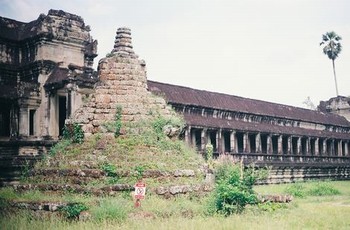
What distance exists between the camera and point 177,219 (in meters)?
9.19

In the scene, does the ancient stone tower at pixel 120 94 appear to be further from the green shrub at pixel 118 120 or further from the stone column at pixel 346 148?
the stone column at pixel 346 148

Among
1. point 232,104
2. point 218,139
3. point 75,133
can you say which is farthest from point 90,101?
point 232,104

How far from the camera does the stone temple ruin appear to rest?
43.1ft

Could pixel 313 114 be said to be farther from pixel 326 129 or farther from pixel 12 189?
pixel 12 189

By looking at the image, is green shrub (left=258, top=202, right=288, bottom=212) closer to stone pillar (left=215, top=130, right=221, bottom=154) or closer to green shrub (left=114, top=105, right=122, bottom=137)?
green shrub (left=114, top=105, right=122, bottom=137)

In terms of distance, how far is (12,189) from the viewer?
12.0m

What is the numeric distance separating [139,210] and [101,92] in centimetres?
476

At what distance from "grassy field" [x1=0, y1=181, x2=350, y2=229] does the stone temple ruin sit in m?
3.63

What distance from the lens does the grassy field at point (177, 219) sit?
27.9ft

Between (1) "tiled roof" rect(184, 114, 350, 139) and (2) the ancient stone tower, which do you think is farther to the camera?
(1) "tiled roof" rect(184, 114, 350, 139)

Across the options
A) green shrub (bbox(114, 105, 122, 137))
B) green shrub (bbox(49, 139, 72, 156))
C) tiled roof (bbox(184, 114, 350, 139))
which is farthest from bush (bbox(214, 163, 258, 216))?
tiled roof (bbox(184, 114, 350, 139))

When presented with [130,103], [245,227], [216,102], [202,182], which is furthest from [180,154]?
[216,102]

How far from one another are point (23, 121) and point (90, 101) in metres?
11.9

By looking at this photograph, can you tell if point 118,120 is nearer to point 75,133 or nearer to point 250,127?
point 75,133
